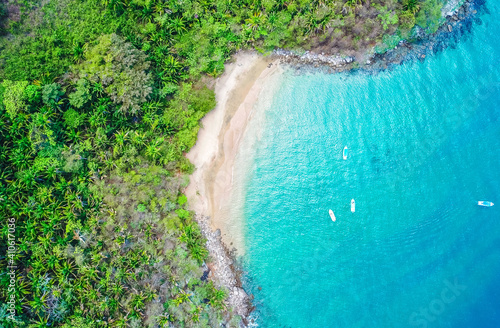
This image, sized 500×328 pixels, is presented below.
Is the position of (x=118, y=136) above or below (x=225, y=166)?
above

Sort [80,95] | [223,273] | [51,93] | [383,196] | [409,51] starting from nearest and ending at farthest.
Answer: [51,93], [80,95], [223,273], [383,196], [409,51]

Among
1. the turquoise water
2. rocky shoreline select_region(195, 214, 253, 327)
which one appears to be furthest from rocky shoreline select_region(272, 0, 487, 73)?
rocky shoreline select_region(195, 214, 253, 327)

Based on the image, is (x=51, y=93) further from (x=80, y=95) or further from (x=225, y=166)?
(x=225, y=166)

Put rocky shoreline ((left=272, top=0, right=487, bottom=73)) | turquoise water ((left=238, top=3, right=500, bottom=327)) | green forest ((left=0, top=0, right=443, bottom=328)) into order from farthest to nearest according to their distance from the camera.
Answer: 1. rocky shoreline ((left=272, top=0, right=487, bottom=73))
2. turquoise water ((left=238, top=3, right=500, bottom=327))
3. green forest ((left=0, top=0, right=443, bottom=328))

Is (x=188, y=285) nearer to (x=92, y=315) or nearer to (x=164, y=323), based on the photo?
(x=164, y=323)

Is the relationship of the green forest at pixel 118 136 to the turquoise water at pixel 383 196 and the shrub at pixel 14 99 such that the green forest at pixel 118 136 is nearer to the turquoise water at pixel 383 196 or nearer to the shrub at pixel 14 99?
the shrub at pixel 14 99

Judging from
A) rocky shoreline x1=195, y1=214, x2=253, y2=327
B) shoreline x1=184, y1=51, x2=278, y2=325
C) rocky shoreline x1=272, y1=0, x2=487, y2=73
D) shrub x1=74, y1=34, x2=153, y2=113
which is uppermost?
rocky shoreline x1=272, y1=0, x2=487, y2=73

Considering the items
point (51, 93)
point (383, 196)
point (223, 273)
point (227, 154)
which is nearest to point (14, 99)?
→ point (51, 93)

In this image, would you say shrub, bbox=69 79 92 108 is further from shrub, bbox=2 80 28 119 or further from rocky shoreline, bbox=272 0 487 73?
rocky shoreline, bbox=272 0 487 73
